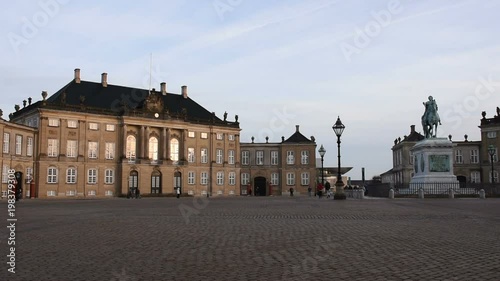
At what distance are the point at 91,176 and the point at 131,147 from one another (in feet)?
21.0

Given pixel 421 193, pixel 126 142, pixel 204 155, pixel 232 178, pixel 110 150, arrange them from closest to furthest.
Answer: pixel 421 193 → pixel 110 150 → pixel 126 142 → pixel 204 155 → pixel 232 178

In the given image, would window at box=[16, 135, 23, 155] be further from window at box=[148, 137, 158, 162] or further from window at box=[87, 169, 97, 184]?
window at box=[148, 137, 158, 162]

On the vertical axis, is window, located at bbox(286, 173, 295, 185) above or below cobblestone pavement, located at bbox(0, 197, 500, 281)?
above

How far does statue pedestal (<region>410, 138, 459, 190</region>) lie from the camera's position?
1448 inches

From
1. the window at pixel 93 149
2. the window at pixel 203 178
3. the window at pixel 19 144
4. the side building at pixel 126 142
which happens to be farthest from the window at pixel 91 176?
the window at pixel 203 178

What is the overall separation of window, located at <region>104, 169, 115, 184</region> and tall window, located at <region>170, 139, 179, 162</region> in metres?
8.47

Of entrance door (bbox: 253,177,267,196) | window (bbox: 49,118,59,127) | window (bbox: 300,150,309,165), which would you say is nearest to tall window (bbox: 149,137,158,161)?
window (bbox: 49,118,59,127)

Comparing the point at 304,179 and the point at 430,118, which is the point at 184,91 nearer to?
the point at 304,179

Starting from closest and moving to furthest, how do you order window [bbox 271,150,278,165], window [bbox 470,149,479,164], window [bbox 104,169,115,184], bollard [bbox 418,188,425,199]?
bollard [bbox 418,188,425,199] < window [bbox 104,169,115,184] < window [bbox 271,150,278,165] < window [bbox 470,149,479,164]

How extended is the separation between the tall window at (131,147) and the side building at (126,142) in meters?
0.13

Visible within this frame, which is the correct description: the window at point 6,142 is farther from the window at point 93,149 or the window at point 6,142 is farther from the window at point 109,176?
the window at point 109,176

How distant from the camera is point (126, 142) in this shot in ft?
202

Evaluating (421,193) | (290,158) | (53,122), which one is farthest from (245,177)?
(421,193)

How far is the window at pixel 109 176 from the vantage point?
196 ft
